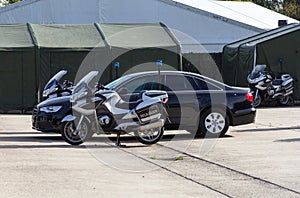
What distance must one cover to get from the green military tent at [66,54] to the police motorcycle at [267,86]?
3042mm

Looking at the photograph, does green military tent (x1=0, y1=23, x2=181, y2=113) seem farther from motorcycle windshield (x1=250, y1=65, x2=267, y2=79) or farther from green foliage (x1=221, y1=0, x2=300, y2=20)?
green foliage (x1=221, y1=0, x2=300, y2=20)

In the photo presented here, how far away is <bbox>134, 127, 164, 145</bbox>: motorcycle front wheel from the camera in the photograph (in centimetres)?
1458

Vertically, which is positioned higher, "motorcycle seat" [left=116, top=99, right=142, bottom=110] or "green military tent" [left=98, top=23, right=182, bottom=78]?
"green military tent" [left=98, top=23, right=182, bottom=78]

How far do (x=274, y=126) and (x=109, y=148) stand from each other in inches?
243

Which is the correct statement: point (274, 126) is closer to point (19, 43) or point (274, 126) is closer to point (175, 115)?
point (175, 115)

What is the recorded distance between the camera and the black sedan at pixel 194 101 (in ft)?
51.5

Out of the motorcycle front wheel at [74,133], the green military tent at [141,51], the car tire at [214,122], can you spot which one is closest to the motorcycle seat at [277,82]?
the green military tent at [141,51]

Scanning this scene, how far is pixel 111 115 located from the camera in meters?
14.2

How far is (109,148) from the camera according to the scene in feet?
46.7

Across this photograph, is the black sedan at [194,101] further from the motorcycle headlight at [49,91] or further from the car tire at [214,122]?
the motorcycle headlight at [49,91]

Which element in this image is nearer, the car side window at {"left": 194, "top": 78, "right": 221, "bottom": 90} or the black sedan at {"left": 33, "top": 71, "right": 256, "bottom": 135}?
the black sedan at {"left": 33, "top": 71, "right": 256, "bottom": 135}

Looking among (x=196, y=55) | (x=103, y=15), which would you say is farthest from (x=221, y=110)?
(x=103, y=15)

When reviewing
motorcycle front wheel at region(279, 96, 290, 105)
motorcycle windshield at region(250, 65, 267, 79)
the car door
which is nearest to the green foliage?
motorcycle front wheel at region(279, 96, 290, 105)

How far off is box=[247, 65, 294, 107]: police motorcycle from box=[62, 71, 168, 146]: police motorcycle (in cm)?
1149
